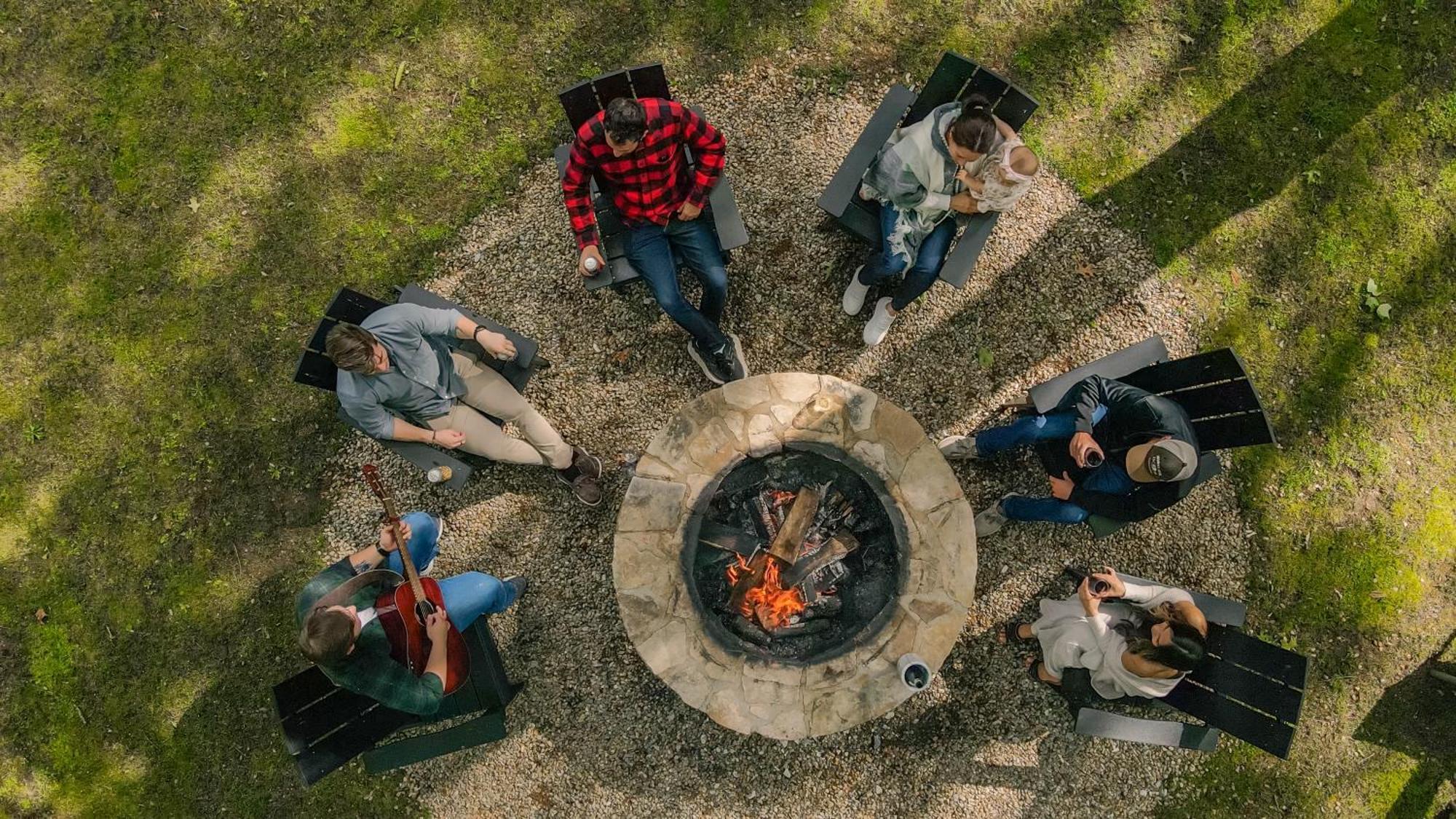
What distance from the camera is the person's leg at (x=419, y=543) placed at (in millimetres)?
4230

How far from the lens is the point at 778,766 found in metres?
4.77

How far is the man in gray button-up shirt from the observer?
3.90 m

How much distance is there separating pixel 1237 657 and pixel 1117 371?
5.53ft

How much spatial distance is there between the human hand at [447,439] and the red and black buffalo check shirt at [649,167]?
1.34 meters

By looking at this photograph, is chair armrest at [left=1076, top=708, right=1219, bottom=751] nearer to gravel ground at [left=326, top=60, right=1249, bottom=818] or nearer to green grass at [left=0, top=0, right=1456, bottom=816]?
gravel ground at [left=326, top=60, right=1249, bottom=818]

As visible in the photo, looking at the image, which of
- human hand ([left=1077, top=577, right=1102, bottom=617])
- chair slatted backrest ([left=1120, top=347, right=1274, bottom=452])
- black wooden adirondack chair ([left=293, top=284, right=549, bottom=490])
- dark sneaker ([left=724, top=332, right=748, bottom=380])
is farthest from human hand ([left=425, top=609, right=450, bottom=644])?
chair slatted backrest ([left=1120, top=347, right=1274, bottom=452])

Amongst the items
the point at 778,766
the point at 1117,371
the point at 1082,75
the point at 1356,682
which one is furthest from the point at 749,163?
the point at 1356,682

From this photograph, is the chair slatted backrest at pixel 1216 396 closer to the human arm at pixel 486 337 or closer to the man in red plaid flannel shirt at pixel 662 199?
the man in red plaid flannel shirt at pixel 662 199

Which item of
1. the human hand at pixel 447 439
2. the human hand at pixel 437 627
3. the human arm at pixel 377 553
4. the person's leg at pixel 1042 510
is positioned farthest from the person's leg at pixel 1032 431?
the human arm at pixel 377 553

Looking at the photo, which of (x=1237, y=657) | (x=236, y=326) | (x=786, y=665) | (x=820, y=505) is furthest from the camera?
(x=236, y=326)

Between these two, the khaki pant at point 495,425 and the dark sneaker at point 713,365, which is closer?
the khaki pant at point 495,425

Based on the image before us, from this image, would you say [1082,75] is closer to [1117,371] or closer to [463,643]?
[1117,371]

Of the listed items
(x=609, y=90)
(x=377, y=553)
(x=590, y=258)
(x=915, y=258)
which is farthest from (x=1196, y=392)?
(x=377, y=553)

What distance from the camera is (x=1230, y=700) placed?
397cm
